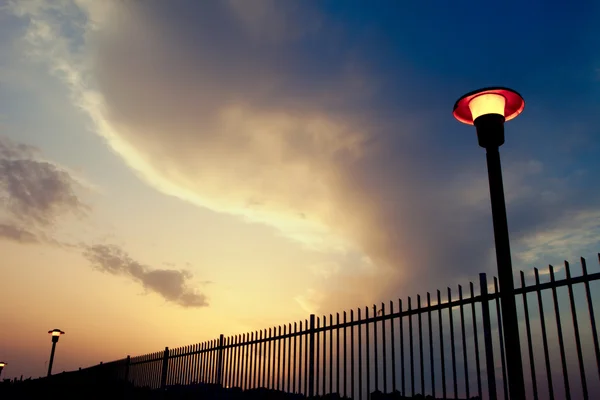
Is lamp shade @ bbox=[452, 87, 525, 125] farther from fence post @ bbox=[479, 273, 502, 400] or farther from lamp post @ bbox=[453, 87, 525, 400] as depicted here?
fence post @ bbox=[479, 273, 502, 400]

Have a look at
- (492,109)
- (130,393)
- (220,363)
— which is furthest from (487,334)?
(130,393)

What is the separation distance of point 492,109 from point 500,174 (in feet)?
2.04

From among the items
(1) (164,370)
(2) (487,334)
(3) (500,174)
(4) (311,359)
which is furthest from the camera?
(1) (164,370)

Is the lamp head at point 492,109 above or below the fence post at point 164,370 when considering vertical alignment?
above

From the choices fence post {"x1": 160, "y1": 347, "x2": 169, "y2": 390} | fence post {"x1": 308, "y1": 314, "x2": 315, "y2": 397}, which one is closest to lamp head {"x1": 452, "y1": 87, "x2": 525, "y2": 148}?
fence post {"x1": 308, "y1": 314, "x2": 315, "y2": 397}

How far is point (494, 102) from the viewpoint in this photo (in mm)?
4387

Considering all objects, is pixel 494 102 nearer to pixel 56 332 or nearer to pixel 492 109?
pixel 492 109

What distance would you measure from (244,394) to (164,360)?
4.97 metres

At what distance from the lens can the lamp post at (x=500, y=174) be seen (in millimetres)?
3701

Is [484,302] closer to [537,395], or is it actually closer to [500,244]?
[537,395]

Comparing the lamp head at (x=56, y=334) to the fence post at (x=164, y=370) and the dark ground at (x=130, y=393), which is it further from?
the fence post at (x=164, y=370)

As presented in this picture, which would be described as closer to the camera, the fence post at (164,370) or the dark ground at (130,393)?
the dark ground at (130,393)

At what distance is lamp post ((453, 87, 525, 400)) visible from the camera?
3701 millimetres

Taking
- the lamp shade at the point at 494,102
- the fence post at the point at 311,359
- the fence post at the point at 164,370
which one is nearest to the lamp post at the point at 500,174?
the lamp shade at the point at 494,102
